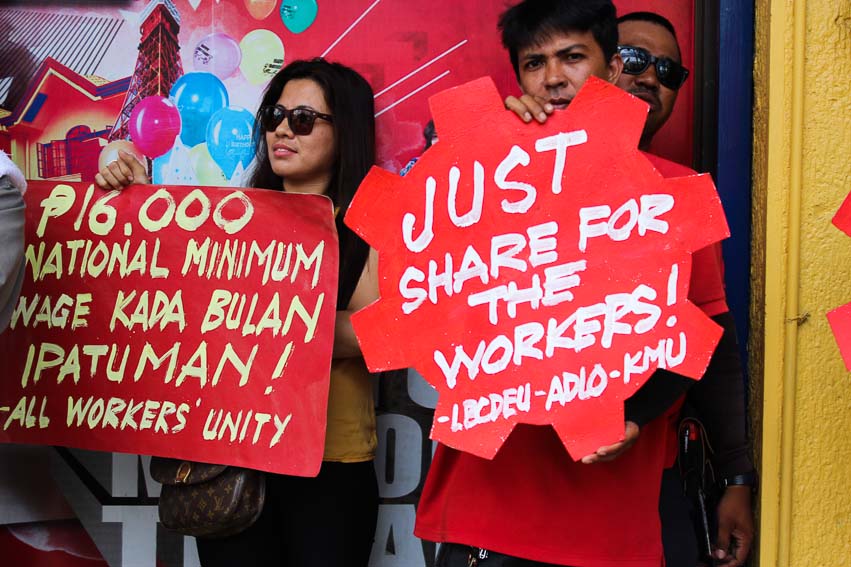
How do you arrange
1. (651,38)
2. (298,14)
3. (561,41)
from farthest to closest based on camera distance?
(298,14), (651,38), (561,41)

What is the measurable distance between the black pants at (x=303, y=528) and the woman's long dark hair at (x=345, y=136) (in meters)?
0.43

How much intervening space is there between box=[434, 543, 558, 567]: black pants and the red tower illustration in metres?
1.76

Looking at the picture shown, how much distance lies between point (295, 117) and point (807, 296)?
1311mm

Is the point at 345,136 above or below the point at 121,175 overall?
above

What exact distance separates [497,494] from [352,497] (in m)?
0.58

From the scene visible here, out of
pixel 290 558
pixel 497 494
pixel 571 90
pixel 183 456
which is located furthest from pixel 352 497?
pixel 571 90

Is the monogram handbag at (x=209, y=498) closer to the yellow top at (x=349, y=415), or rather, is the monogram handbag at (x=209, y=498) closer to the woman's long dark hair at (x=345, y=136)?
the yellow top at (x=349, y=415)

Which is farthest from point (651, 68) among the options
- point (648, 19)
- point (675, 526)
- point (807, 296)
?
point (675, 526)

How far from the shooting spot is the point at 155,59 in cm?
313

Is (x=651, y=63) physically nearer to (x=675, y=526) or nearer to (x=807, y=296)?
(x=807, y=296)

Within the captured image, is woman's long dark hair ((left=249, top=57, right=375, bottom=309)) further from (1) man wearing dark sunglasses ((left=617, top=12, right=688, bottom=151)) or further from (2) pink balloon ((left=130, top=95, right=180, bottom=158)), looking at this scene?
(1) man wearing dark sunglasses ((left=617, top=12, right=688, bottom=151))

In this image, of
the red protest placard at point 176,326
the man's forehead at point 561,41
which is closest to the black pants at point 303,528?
the red protest placard at point 176,326

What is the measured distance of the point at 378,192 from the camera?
199 cm

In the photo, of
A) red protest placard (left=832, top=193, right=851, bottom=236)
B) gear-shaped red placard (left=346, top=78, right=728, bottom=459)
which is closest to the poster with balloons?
gear-shaped red placard (left=346, top=78, right=728, bottom=459)
